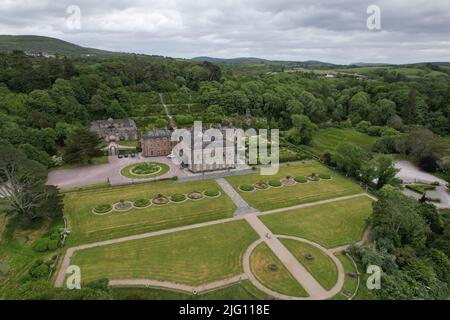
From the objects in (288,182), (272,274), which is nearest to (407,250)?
(272,274)

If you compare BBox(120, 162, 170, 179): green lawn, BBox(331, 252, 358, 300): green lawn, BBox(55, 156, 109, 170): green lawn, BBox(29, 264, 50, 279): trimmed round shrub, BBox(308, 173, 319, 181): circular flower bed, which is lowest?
BBox(331, 252, 358, 300): green lawn

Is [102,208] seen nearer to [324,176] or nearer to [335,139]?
[324,176]

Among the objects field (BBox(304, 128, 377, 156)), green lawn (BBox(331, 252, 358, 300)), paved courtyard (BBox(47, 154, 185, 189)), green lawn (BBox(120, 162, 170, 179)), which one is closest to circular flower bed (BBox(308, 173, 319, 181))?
field (BBox(304, 128, 377, 156))

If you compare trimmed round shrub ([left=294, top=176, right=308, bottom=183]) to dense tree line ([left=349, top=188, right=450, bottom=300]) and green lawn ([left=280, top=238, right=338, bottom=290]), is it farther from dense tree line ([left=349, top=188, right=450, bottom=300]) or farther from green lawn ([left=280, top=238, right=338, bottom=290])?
green lawn ([left=280, top=238, right=338, bottom=290])

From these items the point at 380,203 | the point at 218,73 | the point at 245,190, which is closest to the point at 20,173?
the point at 245,190

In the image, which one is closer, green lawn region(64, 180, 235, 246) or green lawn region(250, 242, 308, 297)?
green lawn region(250, 242, 308, 297)

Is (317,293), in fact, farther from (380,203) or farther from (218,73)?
(218,73)
